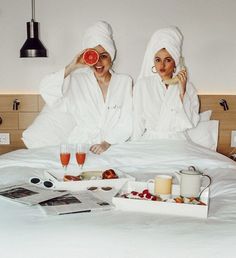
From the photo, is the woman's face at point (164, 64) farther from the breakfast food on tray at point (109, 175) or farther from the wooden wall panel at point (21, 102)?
the breakfast food on tray at point (109, 175)

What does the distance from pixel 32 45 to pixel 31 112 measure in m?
0.53

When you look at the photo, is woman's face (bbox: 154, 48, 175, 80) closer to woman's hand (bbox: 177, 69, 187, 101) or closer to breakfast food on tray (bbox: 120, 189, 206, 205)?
woman's hand (bbox: 177, 69, 187, 101)

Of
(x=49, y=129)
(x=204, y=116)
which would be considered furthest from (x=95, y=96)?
(x=204, y=116)

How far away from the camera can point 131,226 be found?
54.6 inches

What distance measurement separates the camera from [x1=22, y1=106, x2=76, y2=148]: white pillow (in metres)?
2.88

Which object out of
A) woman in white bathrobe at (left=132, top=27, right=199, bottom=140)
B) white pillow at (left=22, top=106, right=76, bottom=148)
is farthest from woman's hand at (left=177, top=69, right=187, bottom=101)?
white pillow at (left=22, top=106, right=76, bottom=148)

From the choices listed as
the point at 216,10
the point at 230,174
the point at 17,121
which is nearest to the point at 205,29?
the point at 216,10

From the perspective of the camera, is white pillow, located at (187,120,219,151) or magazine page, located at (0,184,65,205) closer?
magazine page, located at (0,184,65,205)

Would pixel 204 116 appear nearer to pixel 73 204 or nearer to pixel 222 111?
pixel 222 111

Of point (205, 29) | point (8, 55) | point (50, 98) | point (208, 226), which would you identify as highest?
point (205, 29)

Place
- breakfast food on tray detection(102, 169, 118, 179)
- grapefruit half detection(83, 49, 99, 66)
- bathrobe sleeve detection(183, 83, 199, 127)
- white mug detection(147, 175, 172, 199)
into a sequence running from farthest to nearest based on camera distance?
bathrobe sleeve detection(183, 83, 199, 127), grapefruit half detection(83, 49, 99, 66), breakfast food on tray detection(102, 169, 118, 179), white mug detection(147, 175, 172, 199)

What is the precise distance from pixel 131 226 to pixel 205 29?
2.11 meters

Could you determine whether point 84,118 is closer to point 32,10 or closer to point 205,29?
point 32,10

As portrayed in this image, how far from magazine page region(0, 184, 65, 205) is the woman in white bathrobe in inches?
49.6
